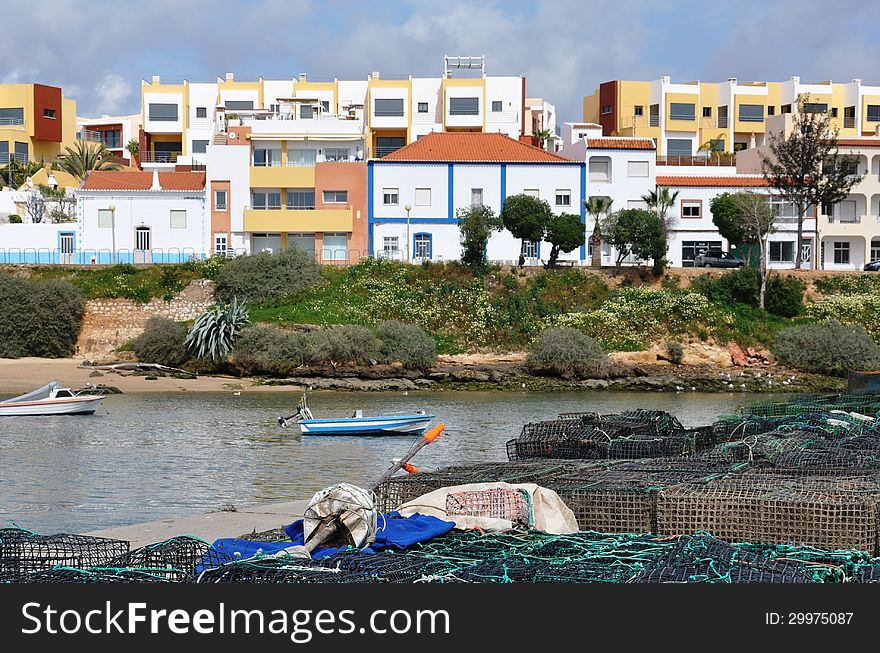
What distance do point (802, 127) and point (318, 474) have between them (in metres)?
45.8

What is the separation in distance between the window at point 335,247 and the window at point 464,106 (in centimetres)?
2426

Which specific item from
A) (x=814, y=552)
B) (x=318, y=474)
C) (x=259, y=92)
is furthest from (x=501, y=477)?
(x=259, y=92)

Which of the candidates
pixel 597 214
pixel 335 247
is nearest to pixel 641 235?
pixel 597 214

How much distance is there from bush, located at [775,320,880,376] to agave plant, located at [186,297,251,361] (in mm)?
24205

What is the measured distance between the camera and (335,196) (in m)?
65.1

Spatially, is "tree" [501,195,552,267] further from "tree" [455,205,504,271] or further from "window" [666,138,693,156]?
"window" [666,138,693,156]

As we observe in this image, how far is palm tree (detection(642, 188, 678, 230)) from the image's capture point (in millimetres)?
64438

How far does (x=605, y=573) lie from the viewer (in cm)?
1034

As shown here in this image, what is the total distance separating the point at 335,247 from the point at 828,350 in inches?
1015

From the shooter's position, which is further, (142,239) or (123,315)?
(142,239)

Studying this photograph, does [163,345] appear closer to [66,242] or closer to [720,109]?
[66,242]

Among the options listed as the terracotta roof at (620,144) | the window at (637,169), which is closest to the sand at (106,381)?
the terracotta roof at (620,144)

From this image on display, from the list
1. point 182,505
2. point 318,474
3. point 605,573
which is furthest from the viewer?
point 318,474

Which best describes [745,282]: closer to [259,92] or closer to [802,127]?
[802,127]
